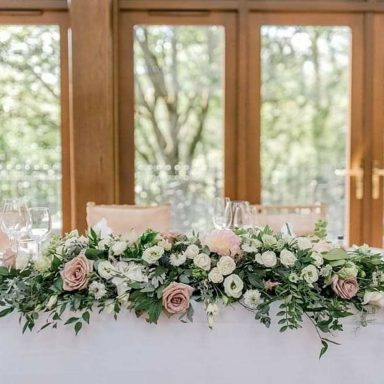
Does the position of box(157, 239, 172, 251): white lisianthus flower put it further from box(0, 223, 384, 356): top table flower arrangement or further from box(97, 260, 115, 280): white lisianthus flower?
box(97, 260, 115, 280): white lisianthus flower

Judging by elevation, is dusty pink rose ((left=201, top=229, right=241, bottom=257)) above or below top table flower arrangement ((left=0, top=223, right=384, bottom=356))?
above

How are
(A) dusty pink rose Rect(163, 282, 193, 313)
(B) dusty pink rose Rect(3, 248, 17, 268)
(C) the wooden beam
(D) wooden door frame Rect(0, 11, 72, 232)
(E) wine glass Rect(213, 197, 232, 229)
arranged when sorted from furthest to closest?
(D) wooden door frame Rect(0, 11, 72, 232) → (C) the wooden beam → (E) wine glass Rect(213, 197, 232, 229) → (B) dusty pink rose Rect(3, 248, 17, 268) → (A) dusty pink rose Rect(163, 282, 193, 313)

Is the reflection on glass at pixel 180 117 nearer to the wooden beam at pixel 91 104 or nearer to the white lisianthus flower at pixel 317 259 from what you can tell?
the wooden beam at pixel 91 104

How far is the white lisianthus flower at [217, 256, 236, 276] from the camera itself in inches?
47.6

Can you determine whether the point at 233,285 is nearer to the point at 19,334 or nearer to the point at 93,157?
the point at 19,334

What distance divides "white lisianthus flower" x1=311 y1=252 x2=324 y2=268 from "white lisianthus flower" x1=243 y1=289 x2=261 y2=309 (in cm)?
17

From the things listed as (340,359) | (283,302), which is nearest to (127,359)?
(283,302)

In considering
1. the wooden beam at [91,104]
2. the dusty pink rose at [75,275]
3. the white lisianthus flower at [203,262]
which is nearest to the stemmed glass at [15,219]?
the dusty pink rose at [75,275]

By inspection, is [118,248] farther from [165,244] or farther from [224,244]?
[224,244]

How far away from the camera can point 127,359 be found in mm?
1235

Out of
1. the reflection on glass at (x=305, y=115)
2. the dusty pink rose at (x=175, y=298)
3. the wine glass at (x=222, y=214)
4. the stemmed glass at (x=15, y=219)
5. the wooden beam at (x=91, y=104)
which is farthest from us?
the reflection on glass at (x=305, y=115)

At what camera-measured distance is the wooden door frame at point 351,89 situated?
3592 millimetres

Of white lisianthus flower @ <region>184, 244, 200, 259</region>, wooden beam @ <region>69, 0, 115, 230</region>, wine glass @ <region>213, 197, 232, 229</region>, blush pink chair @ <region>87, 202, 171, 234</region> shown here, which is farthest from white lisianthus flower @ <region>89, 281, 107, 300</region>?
wooden beam @ <region>69, 0, 115, 230</region>

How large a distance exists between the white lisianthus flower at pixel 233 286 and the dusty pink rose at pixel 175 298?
102mm
